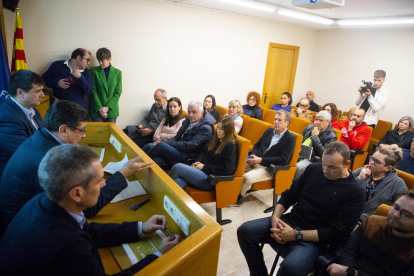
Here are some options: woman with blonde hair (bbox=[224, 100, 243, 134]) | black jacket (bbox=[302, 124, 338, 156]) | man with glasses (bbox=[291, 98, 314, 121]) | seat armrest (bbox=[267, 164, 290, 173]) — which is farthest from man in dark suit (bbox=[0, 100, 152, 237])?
man with glasses (bbox=[291, 98, 314, 121])

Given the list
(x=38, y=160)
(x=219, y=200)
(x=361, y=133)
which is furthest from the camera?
(x=361, y=133)

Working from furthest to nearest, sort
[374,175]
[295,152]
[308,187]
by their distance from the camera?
[295,152] → [374,175] → [308,187]

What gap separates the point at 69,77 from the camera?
3.54 metres

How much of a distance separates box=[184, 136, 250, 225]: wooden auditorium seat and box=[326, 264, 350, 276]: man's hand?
1.15m

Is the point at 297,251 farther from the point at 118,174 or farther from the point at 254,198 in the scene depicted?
the point at 254,198

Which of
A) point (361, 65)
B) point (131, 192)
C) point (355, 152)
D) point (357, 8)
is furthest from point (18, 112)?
point (361, 65)

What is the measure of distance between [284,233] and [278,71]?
5.31m

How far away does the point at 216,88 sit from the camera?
214 inches

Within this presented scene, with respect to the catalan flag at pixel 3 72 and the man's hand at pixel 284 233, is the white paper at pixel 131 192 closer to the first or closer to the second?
the man's hand at pixel 284 233

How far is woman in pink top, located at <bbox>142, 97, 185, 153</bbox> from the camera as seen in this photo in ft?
11.1

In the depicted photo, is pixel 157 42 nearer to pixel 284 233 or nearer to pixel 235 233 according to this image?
pixel 235 233

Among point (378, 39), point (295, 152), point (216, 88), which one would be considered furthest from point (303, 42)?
point (295, 152)

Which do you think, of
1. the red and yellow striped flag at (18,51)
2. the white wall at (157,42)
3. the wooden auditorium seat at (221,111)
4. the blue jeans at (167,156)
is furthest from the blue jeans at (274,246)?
the white wall at (157,42)

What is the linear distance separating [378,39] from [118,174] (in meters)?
6.35
